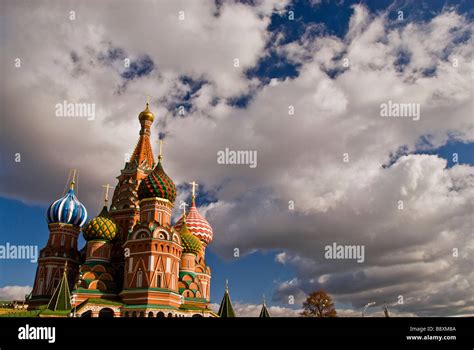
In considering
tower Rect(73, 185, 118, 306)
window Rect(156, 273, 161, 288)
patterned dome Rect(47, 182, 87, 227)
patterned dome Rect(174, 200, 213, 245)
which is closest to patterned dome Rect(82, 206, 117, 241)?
tower Rect(73, 185, 118, 306)

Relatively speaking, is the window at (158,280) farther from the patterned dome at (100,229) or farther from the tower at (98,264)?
the patterned dome at (100,229)

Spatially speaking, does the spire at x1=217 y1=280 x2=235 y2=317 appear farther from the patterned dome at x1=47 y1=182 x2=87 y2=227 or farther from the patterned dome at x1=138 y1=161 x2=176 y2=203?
the patterned dome at x1=47 y1=182 x2=87 y2=227

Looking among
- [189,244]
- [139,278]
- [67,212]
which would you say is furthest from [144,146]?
[139,278]

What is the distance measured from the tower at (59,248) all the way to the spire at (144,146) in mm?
8518

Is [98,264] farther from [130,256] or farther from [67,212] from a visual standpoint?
[67,212]

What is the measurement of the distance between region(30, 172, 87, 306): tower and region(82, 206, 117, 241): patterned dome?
4789mm

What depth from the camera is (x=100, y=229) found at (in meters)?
40.4

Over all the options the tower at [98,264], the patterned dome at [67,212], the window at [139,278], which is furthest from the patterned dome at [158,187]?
the patterned dome at [67,212]

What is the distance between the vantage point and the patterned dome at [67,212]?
44.6 metres

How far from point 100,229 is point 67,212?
6.82 m

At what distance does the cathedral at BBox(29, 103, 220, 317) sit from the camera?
3425cm
